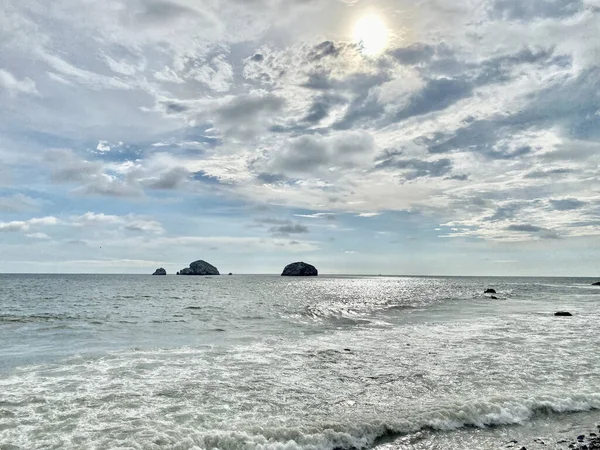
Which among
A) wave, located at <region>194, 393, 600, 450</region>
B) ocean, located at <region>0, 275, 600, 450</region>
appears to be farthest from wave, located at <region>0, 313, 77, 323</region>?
wave, located at <region>194, 393, 600, 450</region>

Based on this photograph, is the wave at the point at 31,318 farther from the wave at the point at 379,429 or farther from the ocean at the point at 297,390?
the wave at the point at 379,429

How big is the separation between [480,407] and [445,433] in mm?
2205

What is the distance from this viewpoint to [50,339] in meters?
26.1

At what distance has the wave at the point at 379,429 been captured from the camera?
10492 mm

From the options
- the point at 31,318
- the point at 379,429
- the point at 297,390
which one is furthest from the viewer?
the point at 31,318

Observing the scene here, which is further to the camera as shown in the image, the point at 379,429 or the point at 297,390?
the point at 297,390

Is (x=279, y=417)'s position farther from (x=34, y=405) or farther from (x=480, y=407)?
(x=34, y=405)

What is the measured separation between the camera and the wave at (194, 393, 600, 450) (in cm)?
1049

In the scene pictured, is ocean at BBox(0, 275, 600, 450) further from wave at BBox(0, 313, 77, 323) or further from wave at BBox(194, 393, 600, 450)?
wave at BBox(0, 313, 77, 323)

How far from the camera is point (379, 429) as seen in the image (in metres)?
11.2

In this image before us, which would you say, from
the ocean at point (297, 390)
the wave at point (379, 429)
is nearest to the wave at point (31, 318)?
the ocean at point (297, 390)

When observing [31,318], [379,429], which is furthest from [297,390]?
[31,318]

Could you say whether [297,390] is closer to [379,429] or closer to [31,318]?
[379,429]

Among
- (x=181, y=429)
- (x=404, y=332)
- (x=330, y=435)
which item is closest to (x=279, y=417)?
(x=330, y=435)
